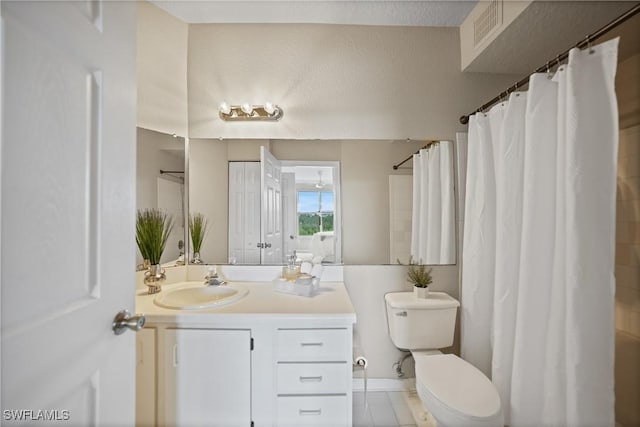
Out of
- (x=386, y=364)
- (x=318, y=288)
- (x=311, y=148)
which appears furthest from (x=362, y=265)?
(x=311, y=148)

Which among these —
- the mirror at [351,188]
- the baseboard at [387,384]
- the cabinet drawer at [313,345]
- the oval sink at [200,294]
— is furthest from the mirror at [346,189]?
the baseboard at [387,384]

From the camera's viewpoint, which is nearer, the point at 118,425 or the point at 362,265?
the point at 118,425

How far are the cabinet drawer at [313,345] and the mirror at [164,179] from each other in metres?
0.99

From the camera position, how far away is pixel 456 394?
48.4 inches

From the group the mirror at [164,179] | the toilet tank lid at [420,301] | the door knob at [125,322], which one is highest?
the mirror at [164,179]

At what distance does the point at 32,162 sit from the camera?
0.55 meters

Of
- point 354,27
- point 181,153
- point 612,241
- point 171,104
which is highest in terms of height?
point 354,27

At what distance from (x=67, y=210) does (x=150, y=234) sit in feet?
3.48

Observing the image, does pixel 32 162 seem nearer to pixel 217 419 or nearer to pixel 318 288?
pixel 217 419

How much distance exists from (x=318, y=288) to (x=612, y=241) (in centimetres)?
131

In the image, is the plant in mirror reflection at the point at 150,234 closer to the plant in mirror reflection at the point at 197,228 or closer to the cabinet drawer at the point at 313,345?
the plant in mirror reflection at the point at 197,228

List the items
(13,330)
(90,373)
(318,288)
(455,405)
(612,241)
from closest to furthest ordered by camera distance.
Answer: (13,330) < (90,373) < (612,241) < (455,405) < (318,288)

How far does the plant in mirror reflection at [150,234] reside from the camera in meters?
1.57

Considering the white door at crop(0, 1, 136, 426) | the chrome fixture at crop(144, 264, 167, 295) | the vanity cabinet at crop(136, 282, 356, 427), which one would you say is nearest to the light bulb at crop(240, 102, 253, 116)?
the white door at crop(0, 1, 136, 426)
